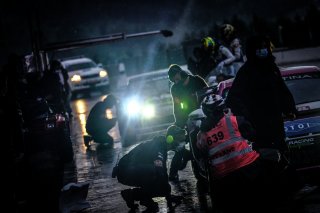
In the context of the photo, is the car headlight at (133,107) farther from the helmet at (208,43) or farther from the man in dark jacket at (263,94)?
the man in dark jacket at (263,94)

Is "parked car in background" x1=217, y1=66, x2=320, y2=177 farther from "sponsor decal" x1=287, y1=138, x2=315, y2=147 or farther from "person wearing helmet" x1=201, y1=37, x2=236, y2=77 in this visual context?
"person wearing helmet" x1=201, y1=37, x2=236, y2=77

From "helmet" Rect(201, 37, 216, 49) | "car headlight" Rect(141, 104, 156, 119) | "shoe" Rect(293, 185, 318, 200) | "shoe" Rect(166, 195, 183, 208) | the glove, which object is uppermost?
"helmet" Rect(201, 37, 216, 49)

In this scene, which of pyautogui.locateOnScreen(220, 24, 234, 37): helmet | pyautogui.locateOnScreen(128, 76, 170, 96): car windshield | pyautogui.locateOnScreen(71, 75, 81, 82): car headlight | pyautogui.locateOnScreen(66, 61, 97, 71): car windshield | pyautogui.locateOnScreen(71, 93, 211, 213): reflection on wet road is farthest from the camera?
pyautogui.locateOnScreen(66, 61, 97, 71): car windshield

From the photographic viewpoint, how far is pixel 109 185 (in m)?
A: 9.47

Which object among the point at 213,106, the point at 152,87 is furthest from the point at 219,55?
the point at 213,106

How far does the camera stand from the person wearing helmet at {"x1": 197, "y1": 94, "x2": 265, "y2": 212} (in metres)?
5.42

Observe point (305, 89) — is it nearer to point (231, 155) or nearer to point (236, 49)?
point (231, 155)

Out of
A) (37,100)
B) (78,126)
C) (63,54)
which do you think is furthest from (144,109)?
(63,54)

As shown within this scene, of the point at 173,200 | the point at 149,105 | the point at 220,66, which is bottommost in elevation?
the point at 173,200

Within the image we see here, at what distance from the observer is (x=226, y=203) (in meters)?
5.54

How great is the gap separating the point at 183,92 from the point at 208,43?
3.29 meters

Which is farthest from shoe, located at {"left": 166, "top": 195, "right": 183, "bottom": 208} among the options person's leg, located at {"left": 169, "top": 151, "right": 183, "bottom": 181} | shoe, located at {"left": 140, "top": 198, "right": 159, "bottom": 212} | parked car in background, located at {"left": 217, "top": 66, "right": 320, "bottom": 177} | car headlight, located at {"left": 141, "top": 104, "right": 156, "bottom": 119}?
car headlight, located at {"left": 141, "top": 104, "right": 156, "bottom": 119}

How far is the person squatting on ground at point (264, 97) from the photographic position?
6.18 meters

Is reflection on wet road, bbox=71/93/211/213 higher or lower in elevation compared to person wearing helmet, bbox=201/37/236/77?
lower
